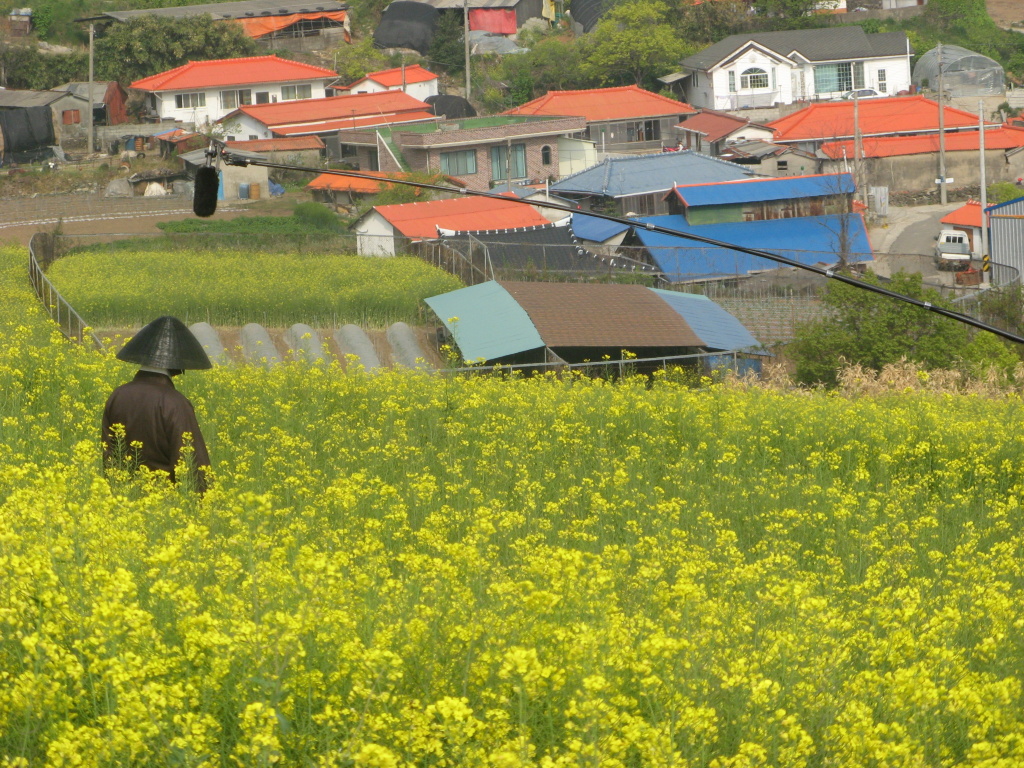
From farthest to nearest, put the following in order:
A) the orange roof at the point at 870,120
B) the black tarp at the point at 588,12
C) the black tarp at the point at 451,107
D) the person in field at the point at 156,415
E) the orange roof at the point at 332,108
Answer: the black tarp at the point at 588,12 → the black tarp at the point at 451,107 → the orange roof at the point at 870,120 → the orange roof at the point at 332,108 → the person in field at the point at 156,415

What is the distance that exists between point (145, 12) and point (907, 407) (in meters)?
48.5

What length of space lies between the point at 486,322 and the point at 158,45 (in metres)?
36.3

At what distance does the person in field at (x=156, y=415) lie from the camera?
6270 mm

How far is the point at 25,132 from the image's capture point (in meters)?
43.8

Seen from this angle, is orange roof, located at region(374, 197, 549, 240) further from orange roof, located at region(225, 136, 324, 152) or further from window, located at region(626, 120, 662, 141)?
window, located at region(626, 120, 662, 141)

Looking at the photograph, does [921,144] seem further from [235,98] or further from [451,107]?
[235,98]

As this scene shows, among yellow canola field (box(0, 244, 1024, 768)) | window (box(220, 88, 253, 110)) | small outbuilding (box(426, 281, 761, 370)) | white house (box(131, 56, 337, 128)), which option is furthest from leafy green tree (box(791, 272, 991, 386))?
window (box(220, 88, 253, 110))

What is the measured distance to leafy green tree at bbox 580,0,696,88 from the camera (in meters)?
54.8

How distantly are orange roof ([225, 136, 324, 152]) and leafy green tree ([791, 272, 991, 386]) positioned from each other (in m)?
26.8

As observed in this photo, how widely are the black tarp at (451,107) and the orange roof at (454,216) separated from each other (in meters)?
17.2

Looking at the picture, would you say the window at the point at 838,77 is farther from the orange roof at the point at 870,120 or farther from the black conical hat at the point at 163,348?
the black conical hat at the point at 163,348

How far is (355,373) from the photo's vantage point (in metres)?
12.0

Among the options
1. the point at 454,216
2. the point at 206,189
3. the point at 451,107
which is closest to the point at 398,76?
the point at 451,107

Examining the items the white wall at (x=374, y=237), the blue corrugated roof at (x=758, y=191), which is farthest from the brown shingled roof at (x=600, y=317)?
the blue corrugated roof at (x=758, y=191)
